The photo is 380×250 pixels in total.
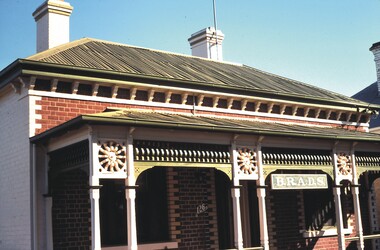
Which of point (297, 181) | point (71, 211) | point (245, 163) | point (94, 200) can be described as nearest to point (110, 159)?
point (94, 200)

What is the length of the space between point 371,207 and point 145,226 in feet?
29.3

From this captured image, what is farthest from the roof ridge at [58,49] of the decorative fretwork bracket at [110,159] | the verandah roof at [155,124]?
the decorative fretwork bracket at [110,159]

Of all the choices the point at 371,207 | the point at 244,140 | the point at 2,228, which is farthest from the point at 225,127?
the point at 371,207

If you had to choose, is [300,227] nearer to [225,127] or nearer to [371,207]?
[371,207]

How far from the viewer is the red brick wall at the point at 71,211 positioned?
11.3m

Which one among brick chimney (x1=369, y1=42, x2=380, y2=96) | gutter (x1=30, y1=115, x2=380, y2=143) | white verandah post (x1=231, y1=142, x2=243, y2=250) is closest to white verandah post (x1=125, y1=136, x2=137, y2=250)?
gutter (x1=30, y1=115, x2=380, y2=143)

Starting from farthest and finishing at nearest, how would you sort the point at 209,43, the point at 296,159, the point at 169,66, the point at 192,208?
the point at 209,43 < the point at 169,66 < the point at 192,208 < the point at 296,159

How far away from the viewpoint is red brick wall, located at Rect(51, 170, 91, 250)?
36.9 ft

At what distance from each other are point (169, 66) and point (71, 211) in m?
5.54

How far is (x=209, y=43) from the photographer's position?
20.2 metres

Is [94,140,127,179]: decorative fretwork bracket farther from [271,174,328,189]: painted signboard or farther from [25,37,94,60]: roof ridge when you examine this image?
[271,174,328,189]: painted signboard

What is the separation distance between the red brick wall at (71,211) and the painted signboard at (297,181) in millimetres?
4236

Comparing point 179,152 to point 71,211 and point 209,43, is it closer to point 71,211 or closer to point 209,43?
point 71,211

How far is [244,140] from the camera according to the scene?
12.0 meters
